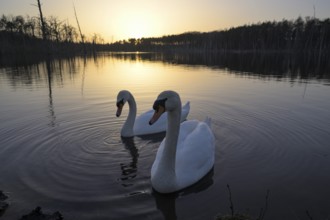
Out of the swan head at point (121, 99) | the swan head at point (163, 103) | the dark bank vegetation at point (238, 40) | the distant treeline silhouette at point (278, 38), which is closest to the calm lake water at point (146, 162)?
the swan head at point (121, 99)

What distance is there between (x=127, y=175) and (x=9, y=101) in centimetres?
896

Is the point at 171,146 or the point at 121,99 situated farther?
the point at 121,99

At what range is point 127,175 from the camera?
5.54 meters

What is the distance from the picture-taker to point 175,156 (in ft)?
15.7

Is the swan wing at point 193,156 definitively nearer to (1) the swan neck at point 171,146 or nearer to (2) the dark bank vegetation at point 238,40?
(1) the swan neck at point 171,146

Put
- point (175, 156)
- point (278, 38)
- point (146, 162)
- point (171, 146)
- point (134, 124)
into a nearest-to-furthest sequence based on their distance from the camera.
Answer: point (171, 146) → point (175, 156) → point (146, 162) → point (134, 124) → point (278, 38)

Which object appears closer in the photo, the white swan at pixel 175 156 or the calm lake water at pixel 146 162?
the white swan at pixel 175 156

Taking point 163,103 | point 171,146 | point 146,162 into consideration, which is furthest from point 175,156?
point 146,162

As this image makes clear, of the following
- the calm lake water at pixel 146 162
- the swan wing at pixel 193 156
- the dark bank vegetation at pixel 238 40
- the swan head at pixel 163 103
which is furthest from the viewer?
the dark bank vegetation at pixel 238 40

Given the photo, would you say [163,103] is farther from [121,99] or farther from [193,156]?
[121,99]

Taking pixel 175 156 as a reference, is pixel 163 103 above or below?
above

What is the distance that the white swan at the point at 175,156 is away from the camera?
4301 mm

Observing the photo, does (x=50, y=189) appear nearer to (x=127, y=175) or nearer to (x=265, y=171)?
(x=127, y=175)

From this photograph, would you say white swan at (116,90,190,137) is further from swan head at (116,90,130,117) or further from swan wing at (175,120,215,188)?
swan wing at (175,120,215,188)
